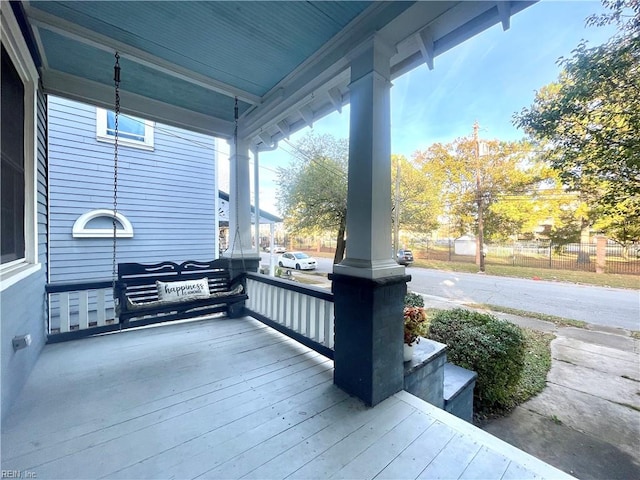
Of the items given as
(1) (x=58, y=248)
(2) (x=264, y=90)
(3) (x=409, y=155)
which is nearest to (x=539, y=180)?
(3) (x=409, y=155)

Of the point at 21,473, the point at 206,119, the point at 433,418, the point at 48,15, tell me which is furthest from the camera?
the point at 206,119

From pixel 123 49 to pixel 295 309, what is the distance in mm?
2914

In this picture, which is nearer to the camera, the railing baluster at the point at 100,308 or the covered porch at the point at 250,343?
the covered porch at the point at 250,343

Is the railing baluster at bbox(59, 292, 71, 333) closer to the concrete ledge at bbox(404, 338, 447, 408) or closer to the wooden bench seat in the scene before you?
the wooden bench seat

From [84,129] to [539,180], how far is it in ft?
39.3

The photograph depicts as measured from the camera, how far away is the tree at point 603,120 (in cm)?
304

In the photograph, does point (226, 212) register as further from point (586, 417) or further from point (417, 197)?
point (417, 197)

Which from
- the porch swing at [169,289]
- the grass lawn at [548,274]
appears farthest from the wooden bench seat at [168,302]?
the grass lawn at [548,274]

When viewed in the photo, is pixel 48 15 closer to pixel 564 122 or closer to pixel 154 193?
pixel 154 193

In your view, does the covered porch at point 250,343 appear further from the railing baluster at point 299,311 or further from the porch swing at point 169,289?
the porch swing at point 169,289

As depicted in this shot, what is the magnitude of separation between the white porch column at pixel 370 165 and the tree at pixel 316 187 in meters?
7.70

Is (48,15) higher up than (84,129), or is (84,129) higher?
(84,129)

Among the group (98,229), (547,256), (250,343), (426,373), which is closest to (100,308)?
(250,343)

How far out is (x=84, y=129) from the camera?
456cm
